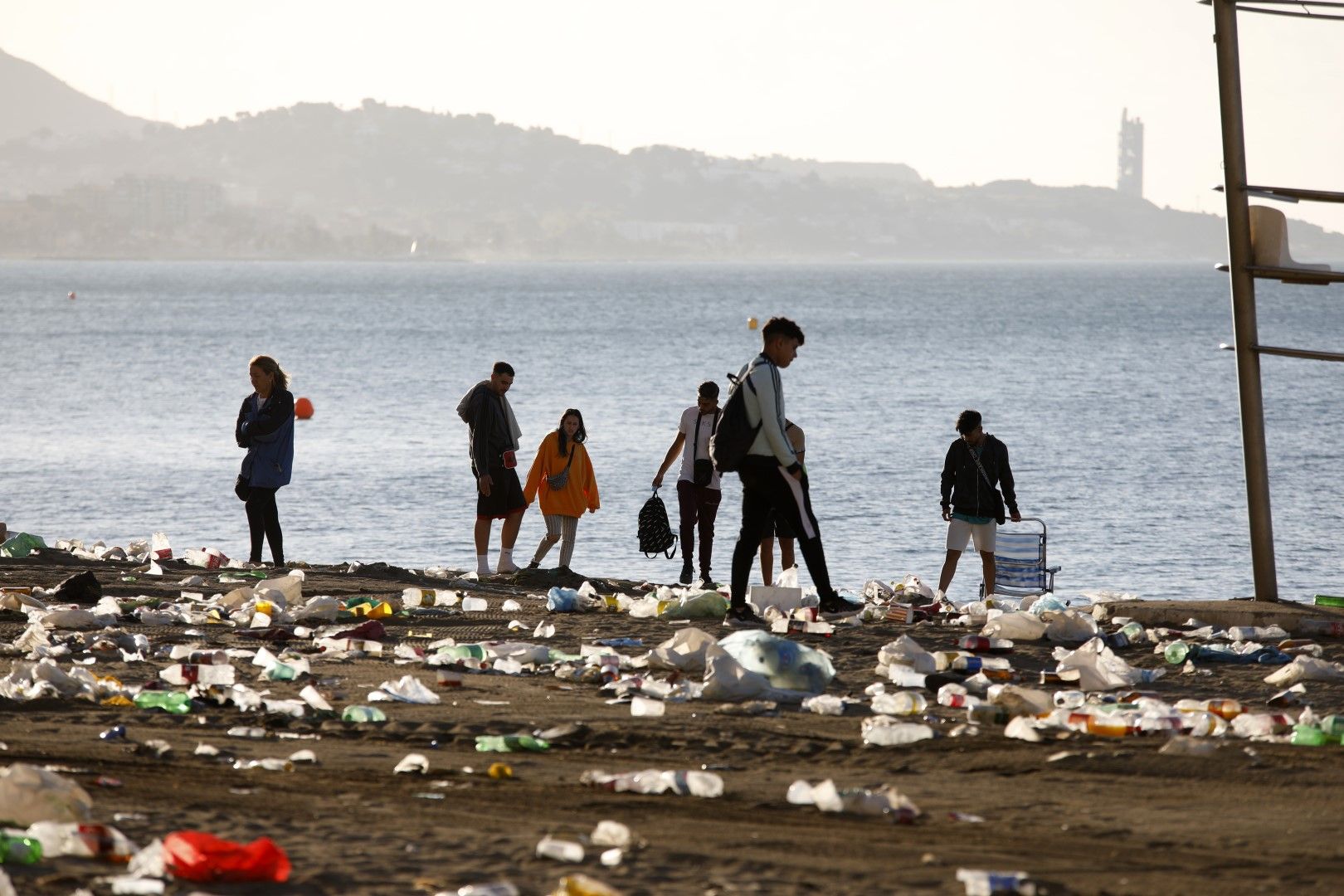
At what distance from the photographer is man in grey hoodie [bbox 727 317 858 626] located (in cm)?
900

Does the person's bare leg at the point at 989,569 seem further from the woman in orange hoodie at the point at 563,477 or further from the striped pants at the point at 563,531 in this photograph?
the striped pants at the point at 563,531

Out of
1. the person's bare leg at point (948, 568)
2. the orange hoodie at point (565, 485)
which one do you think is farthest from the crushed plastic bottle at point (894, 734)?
the orange hoodie at point (565, 485)

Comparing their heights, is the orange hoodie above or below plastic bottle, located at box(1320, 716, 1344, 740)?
above

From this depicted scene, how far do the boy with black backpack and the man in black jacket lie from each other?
303cm

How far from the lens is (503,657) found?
26.7 ft

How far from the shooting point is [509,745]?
6.14 metres

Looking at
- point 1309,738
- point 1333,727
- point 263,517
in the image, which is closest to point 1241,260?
point 1333,727

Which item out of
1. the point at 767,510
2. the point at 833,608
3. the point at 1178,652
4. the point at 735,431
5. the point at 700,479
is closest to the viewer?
the point at 1178,652

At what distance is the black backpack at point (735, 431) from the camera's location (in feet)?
29.6

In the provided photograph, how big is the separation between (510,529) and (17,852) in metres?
8.39

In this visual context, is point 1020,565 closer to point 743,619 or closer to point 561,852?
point 743,619

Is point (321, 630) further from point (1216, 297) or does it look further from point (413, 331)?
point (1216, 297)

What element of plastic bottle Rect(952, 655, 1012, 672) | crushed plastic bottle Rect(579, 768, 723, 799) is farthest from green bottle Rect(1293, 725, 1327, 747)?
crushed plastic bottle Rect(579, 768, 723, 799)

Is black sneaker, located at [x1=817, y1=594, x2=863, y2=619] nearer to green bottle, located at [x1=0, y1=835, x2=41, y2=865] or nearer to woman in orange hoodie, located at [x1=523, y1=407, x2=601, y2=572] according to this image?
woman in orange hoodie, located at [x1=523, y1=407, x2=601, y2=572]
